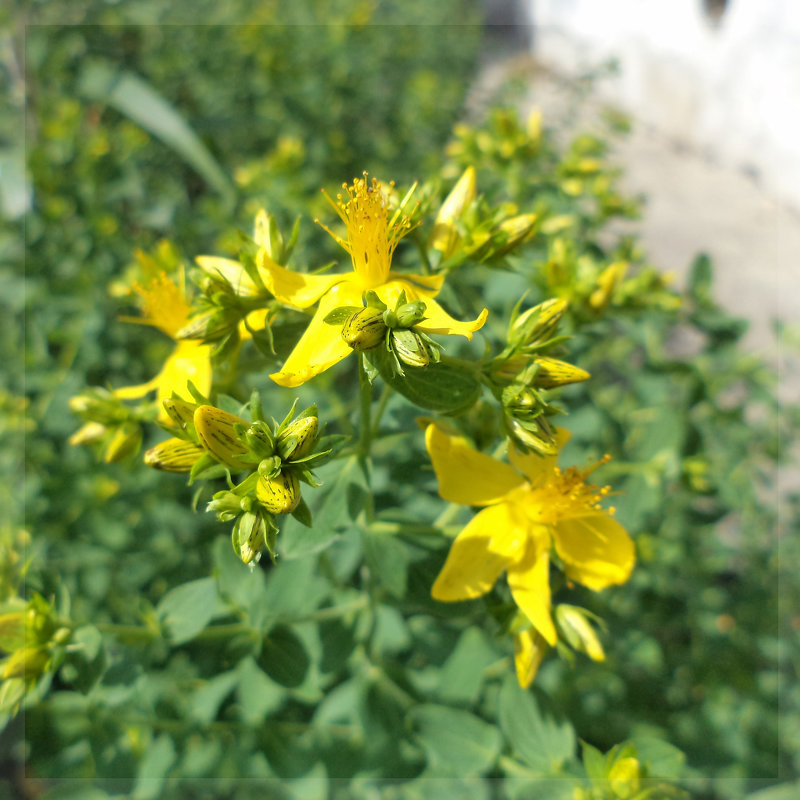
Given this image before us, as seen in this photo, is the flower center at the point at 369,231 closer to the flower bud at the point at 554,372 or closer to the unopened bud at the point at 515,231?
the unopened bud at the point at 515,231

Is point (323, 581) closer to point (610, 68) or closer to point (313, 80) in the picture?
point (610, 68)

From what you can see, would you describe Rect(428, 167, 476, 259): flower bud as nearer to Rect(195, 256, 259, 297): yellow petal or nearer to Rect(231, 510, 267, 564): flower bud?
Rect(195, 256, 259, 297): yellow petal

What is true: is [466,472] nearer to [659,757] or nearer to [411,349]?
[411,349]

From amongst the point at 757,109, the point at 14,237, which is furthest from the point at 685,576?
the point at 757,109

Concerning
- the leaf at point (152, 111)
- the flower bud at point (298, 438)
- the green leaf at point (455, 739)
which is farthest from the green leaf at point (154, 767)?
the leaf at point (152, 111)

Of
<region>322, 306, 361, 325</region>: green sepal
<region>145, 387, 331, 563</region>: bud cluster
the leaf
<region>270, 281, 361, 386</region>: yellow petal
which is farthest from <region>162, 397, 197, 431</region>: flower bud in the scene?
the leaf
